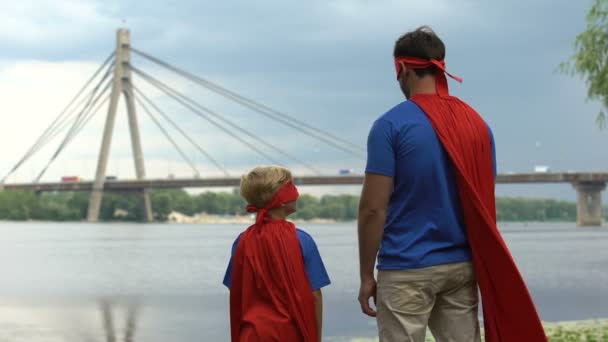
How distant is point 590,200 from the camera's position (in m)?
71.2

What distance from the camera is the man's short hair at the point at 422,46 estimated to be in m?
3.09

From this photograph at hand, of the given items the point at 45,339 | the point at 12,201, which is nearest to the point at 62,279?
the point at 45,339

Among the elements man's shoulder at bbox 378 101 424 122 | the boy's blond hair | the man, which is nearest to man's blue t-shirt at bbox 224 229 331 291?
the boy's blond hair

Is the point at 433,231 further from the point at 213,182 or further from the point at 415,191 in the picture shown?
the point at 213,182

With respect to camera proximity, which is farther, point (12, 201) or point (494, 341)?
point (12, 201)

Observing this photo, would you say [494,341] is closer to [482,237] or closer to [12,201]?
[482,237]

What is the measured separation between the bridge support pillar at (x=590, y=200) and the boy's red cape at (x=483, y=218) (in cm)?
6927

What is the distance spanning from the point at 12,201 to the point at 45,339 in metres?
73.0

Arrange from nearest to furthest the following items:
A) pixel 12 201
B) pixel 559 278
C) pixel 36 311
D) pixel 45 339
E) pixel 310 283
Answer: pixel 310 283, pixel 45 339, pixel 36 311, pixel 559 278, pixel 12 201

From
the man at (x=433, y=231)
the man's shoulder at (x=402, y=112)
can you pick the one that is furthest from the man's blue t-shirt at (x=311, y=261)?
the man's shoulder at (x=402, y=112)

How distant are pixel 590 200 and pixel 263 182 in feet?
234

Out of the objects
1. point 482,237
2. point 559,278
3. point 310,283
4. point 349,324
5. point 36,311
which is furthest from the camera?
point 559,278

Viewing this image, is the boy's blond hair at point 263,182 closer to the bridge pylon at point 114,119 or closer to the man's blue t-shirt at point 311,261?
the man's blue t-shirt at point 311,261

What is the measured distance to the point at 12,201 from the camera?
259 ft
